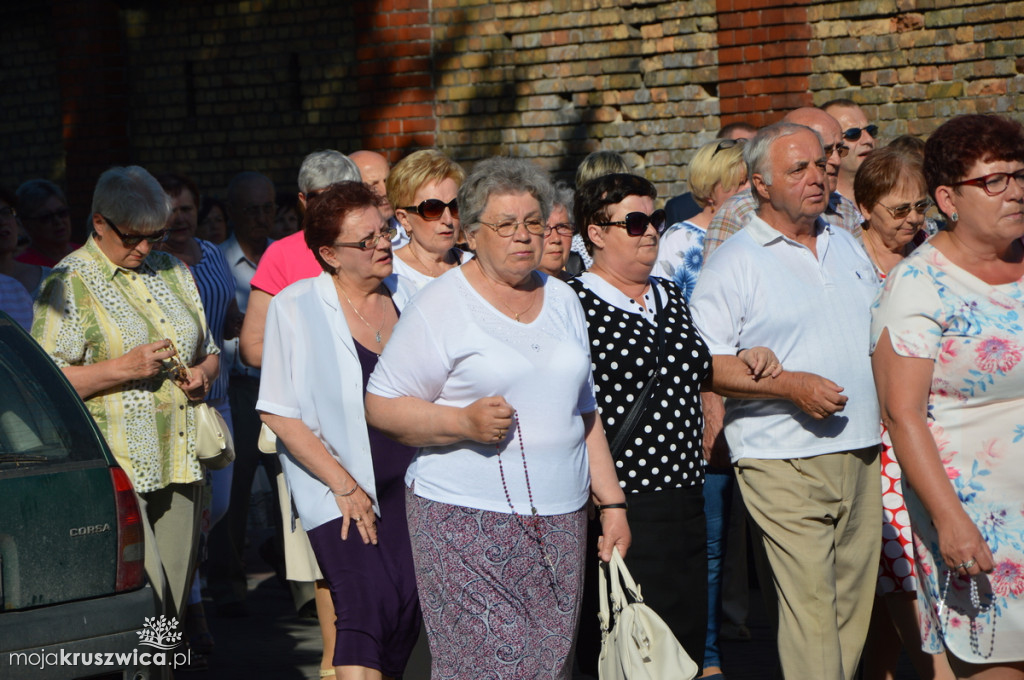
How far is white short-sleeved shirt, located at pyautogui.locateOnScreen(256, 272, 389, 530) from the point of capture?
493cm

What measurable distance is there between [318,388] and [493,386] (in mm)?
1062

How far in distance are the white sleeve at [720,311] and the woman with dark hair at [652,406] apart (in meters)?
0.05

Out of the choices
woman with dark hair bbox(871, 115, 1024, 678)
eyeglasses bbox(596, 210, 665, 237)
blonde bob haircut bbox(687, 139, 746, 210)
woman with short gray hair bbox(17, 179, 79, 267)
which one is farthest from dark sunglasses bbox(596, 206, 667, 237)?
woman with short gray hair bbox(17, 179, 79, 267)

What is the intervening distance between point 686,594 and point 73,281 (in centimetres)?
265

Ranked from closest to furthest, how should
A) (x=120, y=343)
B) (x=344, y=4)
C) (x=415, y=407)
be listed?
1. (x=415, y=407)
2. (x=120, y=343)
3. (x=344, y=4)

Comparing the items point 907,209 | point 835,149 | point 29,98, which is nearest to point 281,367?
point 907,209

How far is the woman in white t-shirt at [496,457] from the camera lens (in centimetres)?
413

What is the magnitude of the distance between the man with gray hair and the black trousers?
0.23 metres

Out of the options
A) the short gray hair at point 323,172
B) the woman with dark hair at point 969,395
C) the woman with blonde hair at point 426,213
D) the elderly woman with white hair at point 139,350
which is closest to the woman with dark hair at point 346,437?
the woman with blonde hair at point 426,213

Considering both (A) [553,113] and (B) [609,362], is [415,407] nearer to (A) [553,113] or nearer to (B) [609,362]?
(B) [609,362]

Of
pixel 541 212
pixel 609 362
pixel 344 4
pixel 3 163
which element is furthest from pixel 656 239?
pixel 3 163

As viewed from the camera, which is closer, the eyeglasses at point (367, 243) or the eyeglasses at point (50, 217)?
the eyeglasses at point (367, 243)

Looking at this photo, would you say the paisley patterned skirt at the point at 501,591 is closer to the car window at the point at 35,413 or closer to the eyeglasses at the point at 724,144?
the car window at the point at 35,413

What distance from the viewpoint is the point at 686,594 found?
5.11 m
